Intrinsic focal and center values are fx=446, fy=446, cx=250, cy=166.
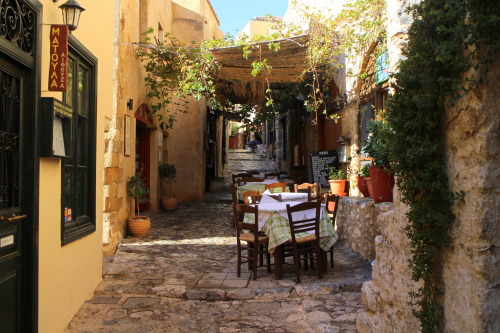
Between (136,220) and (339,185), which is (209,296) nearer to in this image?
(136,220)

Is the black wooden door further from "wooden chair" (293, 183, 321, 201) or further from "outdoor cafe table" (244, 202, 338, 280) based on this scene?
"wooden chair" (293, 183, 321, 201)

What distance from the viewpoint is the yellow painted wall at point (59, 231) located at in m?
3.49

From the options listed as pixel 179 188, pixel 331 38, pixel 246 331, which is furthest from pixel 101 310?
pixel 179 188

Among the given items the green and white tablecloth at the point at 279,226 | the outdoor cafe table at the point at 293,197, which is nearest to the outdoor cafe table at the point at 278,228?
the green and white tablecloth at the point at 279,226

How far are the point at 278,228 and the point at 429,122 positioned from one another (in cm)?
349

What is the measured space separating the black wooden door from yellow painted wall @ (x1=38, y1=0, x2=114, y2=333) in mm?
207

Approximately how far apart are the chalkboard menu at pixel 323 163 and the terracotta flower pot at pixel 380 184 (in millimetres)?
4674

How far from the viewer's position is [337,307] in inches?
174

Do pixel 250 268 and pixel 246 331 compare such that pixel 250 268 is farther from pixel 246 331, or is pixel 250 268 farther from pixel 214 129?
pixel 214 129

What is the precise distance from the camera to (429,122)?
2068 millimetres

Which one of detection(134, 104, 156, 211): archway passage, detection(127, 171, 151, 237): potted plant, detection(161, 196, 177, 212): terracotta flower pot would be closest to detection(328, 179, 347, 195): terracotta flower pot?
detection(127, 171, 151, 237): potted plant

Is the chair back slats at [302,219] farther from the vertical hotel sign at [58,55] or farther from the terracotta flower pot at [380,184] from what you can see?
the vertical hotel sign at [58,55]

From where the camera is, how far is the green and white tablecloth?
5.34 metres

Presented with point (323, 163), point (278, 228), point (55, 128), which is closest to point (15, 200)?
point (55, 128)
